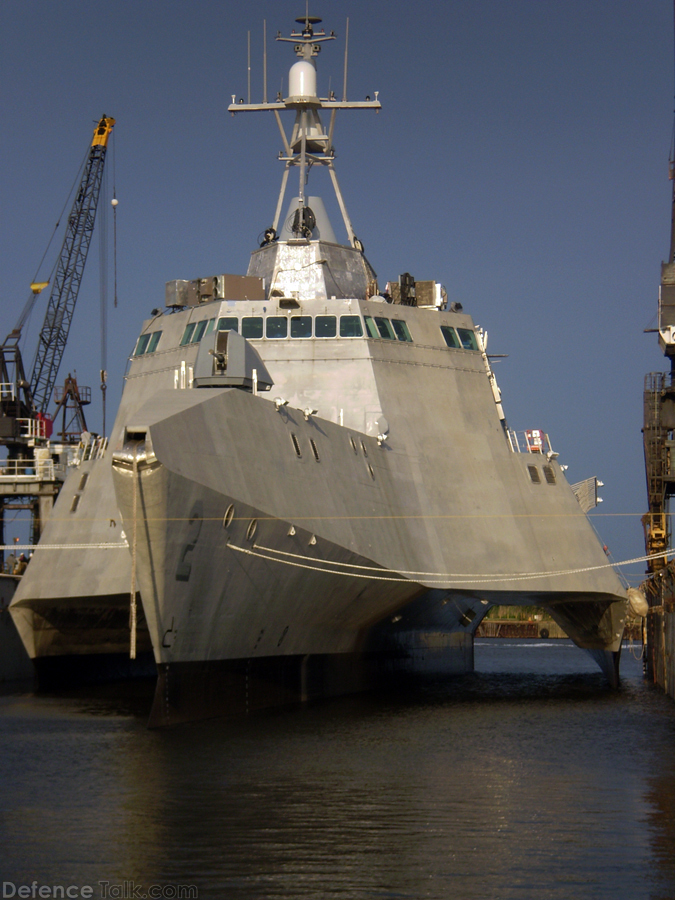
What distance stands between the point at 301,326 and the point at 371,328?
1.80 metres

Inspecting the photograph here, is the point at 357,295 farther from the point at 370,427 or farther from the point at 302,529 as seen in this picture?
the point at 302,529

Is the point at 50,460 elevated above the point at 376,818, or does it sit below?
above

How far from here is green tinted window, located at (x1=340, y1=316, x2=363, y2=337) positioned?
92.2ft

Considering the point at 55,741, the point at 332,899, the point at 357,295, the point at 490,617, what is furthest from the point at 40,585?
the point at 490,617

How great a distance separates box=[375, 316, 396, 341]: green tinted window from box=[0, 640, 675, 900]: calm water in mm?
9542

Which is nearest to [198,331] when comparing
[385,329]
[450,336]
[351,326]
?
[351,326]

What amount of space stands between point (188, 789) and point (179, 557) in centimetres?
488

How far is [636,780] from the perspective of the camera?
53.5 ft

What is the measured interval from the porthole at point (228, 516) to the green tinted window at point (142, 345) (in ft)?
40.2

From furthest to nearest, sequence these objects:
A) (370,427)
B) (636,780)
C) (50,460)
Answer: (50,460)
(370,427)
(636,780)

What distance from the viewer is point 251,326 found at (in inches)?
1121

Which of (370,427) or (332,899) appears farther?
(370,427)

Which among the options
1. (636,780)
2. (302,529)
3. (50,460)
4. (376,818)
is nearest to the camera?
(376,818)

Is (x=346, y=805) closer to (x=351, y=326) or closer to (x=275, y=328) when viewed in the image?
(x=351, y=326)
